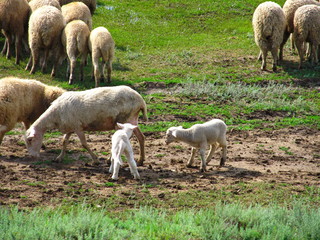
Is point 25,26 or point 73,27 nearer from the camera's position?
point 73,27

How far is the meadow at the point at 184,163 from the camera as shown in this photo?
7633mm

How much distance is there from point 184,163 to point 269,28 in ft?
28.4

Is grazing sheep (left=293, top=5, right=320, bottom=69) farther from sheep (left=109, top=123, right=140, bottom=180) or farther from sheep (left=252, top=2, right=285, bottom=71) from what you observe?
sheep (left=109, top=123, right=140, bottom=180)

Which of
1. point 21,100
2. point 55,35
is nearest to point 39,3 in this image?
point 55,35

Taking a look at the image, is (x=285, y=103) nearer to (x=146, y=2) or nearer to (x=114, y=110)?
(x=114, y=110)

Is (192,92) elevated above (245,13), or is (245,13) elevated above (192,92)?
(245,13)

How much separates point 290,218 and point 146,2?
2103 centimetres

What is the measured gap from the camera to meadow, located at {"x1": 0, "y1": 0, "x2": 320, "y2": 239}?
763 centimetres

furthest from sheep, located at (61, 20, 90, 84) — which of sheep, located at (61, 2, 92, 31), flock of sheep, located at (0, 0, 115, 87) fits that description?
sheep, located at (61, 2, 92, 31)

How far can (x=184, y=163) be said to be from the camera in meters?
11.2

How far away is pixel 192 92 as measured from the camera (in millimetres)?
16156

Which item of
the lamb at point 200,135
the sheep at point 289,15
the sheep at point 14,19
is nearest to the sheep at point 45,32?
the sheep at point 14,19

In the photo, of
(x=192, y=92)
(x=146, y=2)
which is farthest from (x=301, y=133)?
(x=146, y=2)

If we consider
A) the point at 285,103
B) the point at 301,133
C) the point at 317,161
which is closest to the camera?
the point at 317,161
